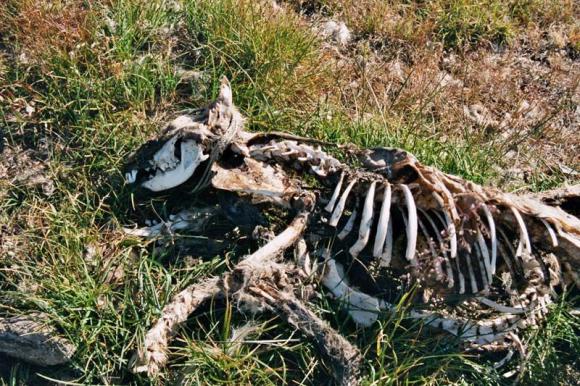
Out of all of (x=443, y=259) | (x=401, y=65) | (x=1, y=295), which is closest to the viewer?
(x=443, y=259)

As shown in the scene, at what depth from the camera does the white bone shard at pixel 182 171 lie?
3119 millimetres

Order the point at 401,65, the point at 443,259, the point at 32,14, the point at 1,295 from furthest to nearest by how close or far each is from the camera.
→ the point at 401,65, the point at 32,14, the point at 1,295, the point at 443,259

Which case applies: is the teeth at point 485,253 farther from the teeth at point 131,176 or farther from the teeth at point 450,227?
the teeth at point 131,176

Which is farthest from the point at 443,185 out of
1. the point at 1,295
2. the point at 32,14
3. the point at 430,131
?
the point at 32,14

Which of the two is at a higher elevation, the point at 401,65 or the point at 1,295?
the point at 401,65

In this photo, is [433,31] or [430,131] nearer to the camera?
[430,131]

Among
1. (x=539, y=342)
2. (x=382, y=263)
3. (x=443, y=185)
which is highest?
(x=443, y=185)

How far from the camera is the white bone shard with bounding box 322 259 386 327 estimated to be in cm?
302

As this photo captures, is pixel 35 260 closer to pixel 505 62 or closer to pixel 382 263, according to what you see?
pixel 382 263

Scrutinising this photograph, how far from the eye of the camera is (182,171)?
3.20 meters

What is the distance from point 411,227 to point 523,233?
1.59ft

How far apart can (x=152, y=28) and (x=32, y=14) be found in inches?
27.1

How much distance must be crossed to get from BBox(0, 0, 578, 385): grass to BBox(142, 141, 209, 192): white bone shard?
0.49 ft

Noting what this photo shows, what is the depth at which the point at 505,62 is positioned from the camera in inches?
182
